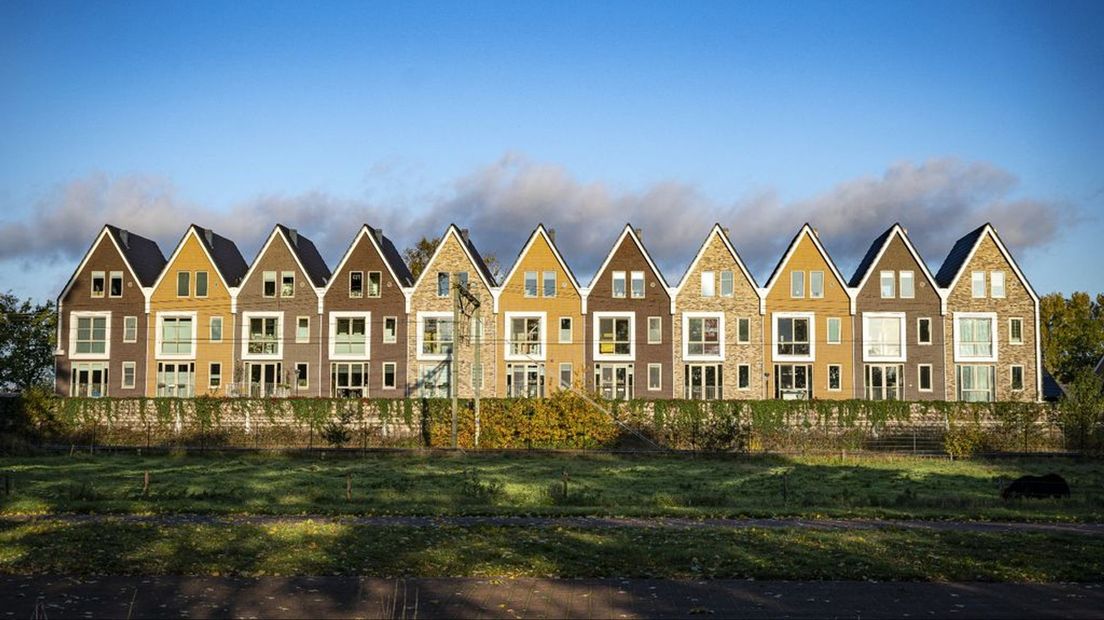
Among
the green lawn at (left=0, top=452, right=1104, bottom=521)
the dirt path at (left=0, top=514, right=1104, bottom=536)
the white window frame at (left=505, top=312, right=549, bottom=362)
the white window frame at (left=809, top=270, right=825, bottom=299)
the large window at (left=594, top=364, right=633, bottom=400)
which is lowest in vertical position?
the green lawn at (left=0, top=452, right=1104, bottom=521)

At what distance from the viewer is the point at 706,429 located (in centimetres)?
5288

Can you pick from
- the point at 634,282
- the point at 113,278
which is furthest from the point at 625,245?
the point at 113,278

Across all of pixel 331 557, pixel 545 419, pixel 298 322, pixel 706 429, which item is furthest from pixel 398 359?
pixel 331 557

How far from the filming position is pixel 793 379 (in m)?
65.5

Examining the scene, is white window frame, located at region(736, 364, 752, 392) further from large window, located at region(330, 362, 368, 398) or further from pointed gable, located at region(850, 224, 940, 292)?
large window, located at region(330, 362, 368, 398)

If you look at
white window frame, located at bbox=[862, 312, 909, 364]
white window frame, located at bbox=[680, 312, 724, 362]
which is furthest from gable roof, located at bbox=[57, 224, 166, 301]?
white window frame, located at bbox=[862, 312, 909, 364]

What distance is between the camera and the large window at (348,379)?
6681 cm

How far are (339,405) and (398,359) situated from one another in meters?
11.9

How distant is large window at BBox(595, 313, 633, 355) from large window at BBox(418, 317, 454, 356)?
9.48m

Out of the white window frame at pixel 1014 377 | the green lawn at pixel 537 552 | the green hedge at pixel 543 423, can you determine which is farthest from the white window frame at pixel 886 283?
the green lawn at pixel 537 552

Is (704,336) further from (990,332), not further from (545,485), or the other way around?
(545,485)

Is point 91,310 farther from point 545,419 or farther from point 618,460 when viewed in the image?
point 618,460

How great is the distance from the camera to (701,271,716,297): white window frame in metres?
66.6

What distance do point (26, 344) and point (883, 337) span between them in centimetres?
6094
